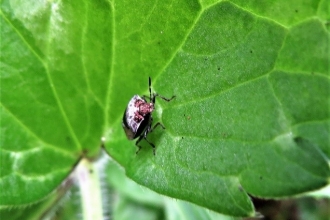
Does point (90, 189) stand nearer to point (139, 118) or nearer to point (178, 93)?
point (139, 118)

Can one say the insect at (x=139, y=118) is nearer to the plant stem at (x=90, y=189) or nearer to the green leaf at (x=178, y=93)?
the green leaf at (x=178, y=93)

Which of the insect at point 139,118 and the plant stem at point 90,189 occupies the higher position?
the insect at point 139,118

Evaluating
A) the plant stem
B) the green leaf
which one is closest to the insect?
the green leaf

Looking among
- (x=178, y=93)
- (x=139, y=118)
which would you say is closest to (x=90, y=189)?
(x=139, y=118)

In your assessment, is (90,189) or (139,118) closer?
(139,118)

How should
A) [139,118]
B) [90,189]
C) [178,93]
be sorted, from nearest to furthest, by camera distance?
[178,93]
[139,118]
[90,189]

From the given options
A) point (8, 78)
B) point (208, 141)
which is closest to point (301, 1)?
point (208, 141)

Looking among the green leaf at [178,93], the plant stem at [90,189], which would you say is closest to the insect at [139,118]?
the green leaf at [178,93]

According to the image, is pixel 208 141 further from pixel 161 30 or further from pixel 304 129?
pixel 161 30
